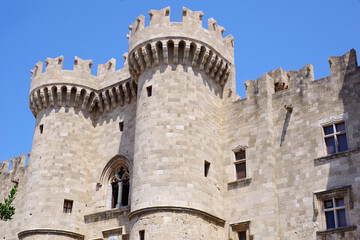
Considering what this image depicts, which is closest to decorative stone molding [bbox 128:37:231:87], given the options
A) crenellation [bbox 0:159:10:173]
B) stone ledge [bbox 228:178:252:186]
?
stone ledge [bbox 228:178:252:186]

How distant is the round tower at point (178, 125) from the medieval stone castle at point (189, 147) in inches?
2.0

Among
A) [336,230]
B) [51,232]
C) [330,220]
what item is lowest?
[336,230]

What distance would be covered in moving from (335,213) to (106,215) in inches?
380

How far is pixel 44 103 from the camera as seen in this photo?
1027 inches

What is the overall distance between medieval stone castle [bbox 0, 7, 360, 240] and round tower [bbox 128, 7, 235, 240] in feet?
0.16

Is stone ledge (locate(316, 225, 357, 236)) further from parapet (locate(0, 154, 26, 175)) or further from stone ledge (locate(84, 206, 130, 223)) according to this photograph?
parapet (locate(0, 154, 26, 175))

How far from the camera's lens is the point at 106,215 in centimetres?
2325

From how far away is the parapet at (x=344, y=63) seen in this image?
2030 centimetres

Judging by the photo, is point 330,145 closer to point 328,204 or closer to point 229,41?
point 328,204

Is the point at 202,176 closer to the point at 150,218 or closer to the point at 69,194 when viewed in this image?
the point at 150,218

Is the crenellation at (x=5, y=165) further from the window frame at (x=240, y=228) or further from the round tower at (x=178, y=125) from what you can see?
the window frame at (x=240, y=228)

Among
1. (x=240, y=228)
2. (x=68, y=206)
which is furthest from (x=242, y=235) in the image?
(x=68, y=206)

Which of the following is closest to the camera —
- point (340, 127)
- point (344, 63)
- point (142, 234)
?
point (340, 127)

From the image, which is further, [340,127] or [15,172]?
[15,172]
